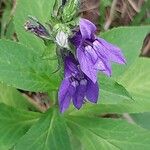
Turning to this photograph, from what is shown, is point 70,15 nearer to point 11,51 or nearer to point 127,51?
point 11,51

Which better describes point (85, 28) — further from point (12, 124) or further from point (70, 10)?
point (12, 124)

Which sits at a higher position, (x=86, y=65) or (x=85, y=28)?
(x=85, y=28)

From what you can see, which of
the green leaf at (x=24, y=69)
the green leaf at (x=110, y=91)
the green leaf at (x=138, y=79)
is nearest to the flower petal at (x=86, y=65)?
the green leaf at (x=110, y=91)

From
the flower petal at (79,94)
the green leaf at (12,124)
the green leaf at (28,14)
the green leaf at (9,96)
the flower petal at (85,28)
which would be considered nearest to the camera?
the flower petal at (85,28)

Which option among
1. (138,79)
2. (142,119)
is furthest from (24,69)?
(142,119)

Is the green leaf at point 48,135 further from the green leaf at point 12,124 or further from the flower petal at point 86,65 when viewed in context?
the flower petal at point 86,65

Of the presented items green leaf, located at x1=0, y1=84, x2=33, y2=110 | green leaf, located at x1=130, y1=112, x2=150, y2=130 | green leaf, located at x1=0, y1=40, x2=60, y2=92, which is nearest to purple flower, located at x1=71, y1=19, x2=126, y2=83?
green leaf, located at x1=0, y1=40, x2=60, y2=92

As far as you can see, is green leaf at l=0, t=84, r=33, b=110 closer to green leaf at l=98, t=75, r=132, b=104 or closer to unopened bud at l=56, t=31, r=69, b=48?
green leaf at l=98, t=75, r=132, b=104
